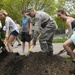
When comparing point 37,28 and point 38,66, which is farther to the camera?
point 37,28

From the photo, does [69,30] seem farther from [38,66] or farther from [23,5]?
[23,5]

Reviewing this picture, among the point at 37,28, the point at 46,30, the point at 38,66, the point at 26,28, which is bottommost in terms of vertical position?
the point at 26,28

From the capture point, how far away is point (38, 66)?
6777 mm

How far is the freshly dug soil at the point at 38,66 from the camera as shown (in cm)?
656

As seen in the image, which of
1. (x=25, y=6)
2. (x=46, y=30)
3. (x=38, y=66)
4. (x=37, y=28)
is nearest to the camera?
(x=38, y=66)

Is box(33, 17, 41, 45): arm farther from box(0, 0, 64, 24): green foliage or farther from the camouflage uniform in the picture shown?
box(0, 0, 64, 24): green foliage

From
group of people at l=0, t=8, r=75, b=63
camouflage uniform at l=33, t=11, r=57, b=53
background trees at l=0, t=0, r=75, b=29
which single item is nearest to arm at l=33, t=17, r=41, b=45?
group of people at l=0, t=8, r=75, b=63

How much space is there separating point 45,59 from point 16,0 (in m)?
45.0

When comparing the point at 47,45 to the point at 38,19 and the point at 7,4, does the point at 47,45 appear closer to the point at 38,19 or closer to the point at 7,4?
the point at 38,19

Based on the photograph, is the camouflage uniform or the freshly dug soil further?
the camouflage uniform

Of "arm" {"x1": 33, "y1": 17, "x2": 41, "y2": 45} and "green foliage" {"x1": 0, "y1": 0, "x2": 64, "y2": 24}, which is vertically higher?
"arm" {"x1": 33, "y1": 17, "x2": 41, "y2": 45}

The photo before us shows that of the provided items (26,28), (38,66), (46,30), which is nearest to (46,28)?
(46,30)

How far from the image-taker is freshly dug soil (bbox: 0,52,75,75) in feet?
21.5

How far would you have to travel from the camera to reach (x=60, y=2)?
54.9 metres
